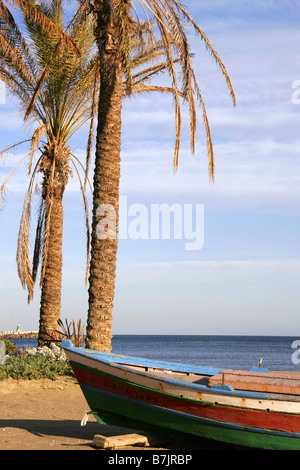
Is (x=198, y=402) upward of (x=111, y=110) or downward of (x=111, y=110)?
downward

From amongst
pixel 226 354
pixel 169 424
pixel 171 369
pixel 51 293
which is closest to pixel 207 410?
pixel 169 424

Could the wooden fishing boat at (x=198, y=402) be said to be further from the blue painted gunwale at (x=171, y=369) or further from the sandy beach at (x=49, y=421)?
the sandy beach at (x=49, y=421)

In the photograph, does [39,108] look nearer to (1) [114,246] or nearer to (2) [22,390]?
(1) [114,246]

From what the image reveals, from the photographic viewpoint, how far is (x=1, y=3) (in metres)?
14.7

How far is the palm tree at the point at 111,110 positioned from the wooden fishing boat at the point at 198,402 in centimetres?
539

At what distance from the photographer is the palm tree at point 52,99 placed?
17297 millimetres

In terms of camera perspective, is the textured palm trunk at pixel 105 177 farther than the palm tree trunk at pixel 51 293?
No

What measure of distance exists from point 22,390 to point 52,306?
14.8 feet

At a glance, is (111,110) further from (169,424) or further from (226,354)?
(226,354)

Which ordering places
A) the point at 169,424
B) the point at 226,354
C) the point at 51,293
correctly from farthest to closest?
1. the point at 226,354
2. the point at 51,293
3. the point at 169,424

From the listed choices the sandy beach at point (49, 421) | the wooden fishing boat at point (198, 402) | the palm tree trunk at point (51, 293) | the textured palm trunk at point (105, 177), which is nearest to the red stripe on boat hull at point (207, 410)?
the wooden fishing boat at point (198, 402)

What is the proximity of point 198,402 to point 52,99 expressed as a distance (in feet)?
44.5

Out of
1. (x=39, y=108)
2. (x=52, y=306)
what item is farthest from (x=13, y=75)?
(x=52, y=306)

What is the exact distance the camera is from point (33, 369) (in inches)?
544
